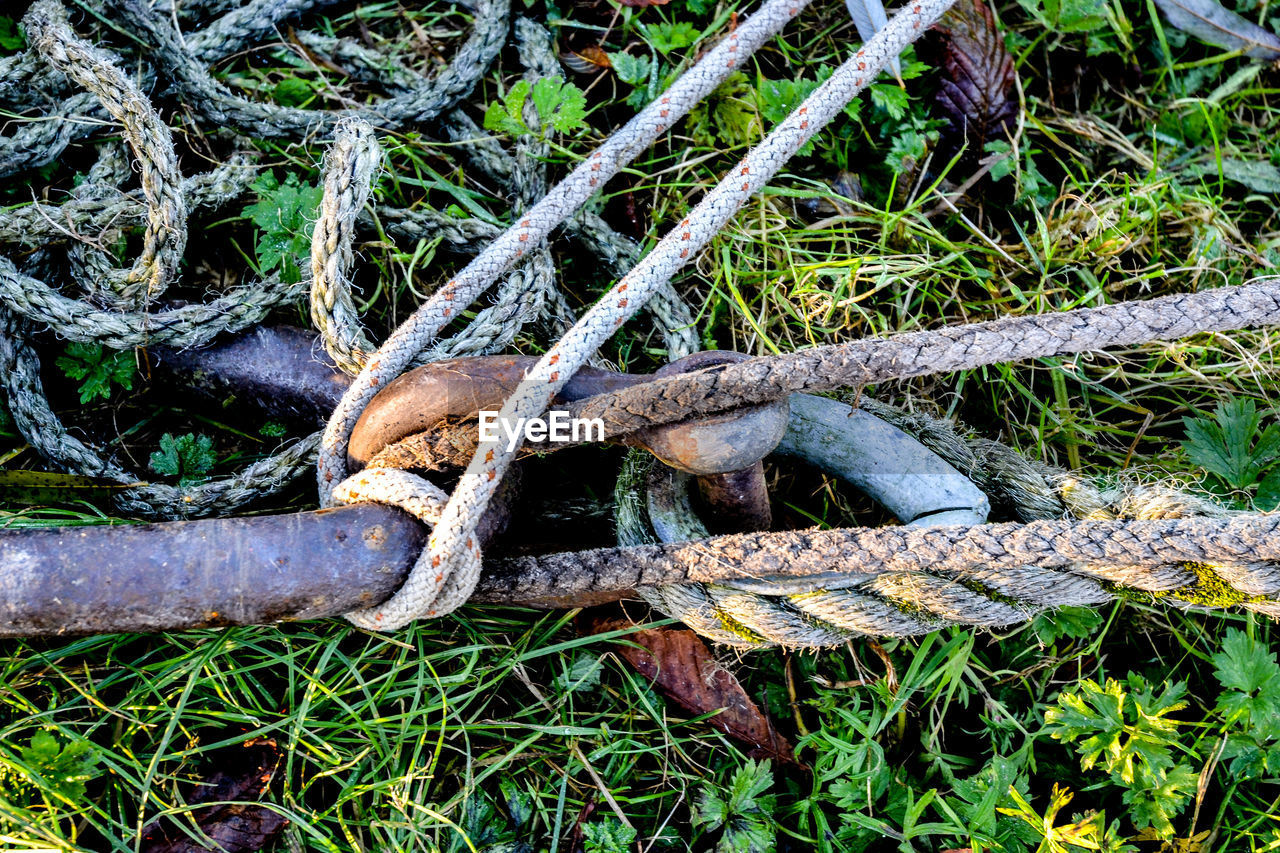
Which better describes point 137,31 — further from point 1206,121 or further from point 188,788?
point 1206,121

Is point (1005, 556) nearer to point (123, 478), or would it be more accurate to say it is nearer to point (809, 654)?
point (809, 654)

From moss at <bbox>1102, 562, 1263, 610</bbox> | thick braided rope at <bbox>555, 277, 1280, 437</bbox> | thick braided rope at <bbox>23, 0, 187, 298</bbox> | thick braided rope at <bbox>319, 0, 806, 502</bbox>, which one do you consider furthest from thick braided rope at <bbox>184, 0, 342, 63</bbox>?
moss at <bbox>1102, 562, 1263, 610</bbox>

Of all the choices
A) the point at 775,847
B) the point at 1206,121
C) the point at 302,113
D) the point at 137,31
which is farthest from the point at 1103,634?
the point at 137,31

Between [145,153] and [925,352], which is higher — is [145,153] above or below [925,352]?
above

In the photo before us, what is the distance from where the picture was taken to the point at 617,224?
247 cm

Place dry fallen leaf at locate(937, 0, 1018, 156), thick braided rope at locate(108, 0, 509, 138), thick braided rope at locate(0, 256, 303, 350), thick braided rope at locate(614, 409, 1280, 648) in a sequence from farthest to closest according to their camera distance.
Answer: dry fallen leaf at locate(937, 0, 1018, 156) < thick braided rope at locate(108, 0, 509, 138) < thick braided rope at locate(0, 256, 303, 350) < thick braided rope at locate(614, 409, 1280, 648)

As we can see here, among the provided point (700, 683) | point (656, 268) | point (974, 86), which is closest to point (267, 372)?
point (656, 268)

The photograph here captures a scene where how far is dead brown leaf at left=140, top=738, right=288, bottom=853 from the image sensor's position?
1924 mm

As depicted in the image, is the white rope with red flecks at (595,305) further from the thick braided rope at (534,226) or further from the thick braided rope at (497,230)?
the thick braided rope at (497,230)

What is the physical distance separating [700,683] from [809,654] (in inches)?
10.6

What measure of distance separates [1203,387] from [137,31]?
9.43 ft

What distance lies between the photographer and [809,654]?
217 cm

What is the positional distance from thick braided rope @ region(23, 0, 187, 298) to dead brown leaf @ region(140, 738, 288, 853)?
3.54 ft

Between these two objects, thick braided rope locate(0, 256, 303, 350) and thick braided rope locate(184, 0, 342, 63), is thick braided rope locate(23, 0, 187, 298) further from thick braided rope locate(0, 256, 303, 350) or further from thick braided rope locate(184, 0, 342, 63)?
thick braided rope locate(184, 0, 342, 63)
